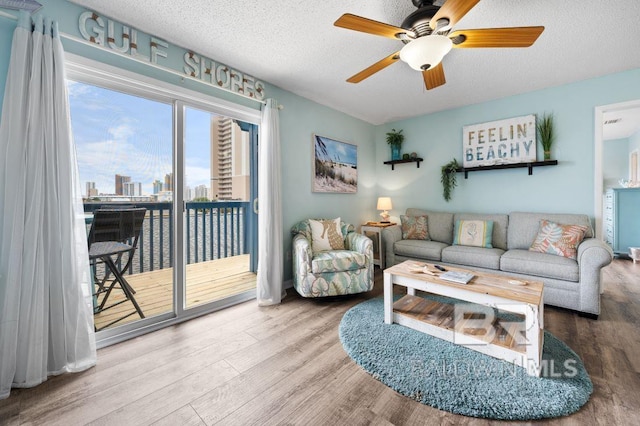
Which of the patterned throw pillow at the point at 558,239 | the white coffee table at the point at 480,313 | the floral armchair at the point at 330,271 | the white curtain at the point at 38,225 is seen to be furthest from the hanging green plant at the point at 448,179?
the white curtain at the point at 38,225

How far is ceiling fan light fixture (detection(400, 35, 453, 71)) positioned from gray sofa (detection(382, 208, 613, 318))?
2.18m

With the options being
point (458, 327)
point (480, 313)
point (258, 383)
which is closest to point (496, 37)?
point (458, 327)

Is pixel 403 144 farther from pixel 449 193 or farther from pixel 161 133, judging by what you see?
pixel 161 133

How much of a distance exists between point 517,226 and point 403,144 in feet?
6.84

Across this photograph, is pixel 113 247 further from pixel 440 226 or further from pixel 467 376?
pixel 440 226

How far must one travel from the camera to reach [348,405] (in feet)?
4.61

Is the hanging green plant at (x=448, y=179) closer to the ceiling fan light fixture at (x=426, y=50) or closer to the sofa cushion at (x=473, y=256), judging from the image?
the sofa cushion at (x=473, y=256)

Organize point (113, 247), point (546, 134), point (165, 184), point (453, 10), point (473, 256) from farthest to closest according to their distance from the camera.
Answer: point (546, 134), point (473, 256), point (165, 184), point (113, 247), point (453, 10)

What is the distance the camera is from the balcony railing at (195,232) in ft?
7.64

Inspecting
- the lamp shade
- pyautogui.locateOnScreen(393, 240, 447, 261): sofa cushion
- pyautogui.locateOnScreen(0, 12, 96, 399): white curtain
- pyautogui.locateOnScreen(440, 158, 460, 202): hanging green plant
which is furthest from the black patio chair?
pyautogui.locateOnScreen(440, 158, 460, 202): hanging green plant

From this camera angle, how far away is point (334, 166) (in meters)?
3.94

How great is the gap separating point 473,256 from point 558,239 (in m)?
0.81

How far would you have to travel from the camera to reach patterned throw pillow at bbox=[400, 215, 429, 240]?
381 cm

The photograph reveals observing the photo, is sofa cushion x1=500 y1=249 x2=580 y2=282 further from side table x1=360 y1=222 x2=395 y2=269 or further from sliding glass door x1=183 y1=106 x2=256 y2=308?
sliding glass door x1=183 y1=106 x2=256 y2=308
